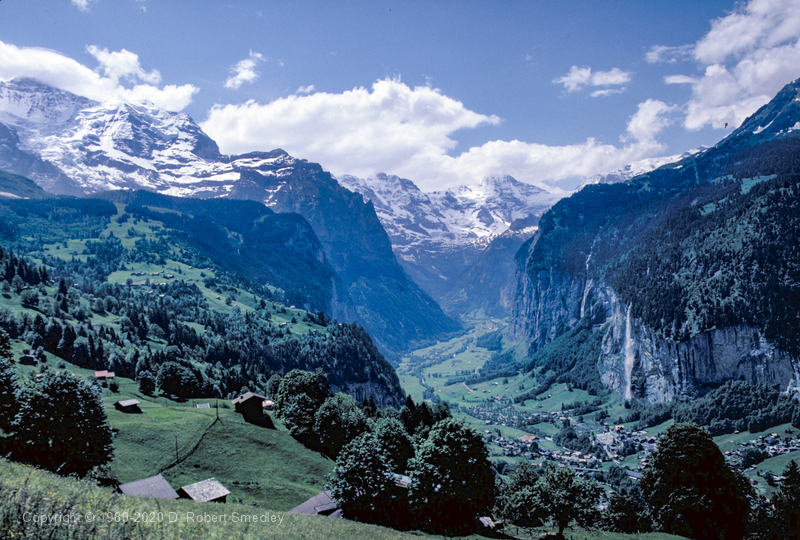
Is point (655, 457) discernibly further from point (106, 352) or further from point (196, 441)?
point (106, 352)

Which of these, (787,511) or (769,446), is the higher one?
(787,511)

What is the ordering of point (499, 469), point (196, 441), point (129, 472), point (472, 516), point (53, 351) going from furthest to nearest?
point (499, 469) → point (53, 351) → point (196, 441) → point (129, 472) → point (472, 516)

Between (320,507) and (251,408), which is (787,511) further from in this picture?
(251,408)

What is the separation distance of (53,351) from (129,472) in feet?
299

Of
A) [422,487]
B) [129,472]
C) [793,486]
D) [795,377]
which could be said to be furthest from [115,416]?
[795,377]

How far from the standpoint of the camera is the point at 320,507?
5909 centimetres

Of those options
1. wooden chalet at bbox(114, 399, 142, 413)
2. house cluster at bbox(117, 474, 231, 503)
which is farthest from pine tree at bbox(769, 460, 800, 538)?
wooden chalet at bbox(114, 399, 142, 413)

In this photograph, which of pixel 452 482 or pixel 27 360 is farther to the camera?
pixel 27 360

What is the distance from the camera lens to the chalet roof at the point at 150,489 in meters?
50.3

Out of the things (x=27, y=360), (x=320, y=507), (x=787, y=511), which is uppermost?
(x=27, y=360)

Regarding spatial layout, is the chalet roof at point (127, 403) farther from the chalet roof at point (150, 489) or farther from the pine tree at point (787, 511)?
the pine tree at point (787, 511)

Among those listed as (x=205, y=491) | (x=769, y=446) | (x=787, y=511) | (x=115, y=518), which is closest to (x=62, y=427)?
(x=205, y=491)

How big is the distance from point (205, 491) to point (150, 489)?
599 centimetres

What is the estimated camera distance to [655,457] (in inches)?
2945
